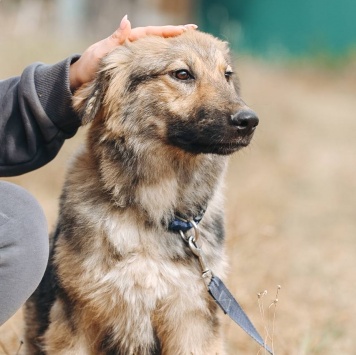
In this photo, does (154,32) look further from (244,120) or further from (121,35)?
(244,120)

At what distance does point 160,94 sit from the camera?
3.13m

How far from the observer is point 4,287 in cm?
252

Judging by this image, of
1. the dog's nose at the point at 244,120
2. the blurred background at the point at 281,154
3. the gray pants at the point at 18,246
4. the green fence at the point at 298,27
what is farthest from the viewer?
the green fence at the point at 298,27

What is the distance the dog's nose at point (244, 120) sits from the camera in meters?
2.91

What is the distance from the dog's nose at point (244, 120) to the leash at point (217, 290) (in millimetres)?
454

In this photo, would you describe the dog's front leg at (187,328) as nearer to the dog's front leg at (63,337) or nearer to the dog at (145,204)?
the dog at (145,204)

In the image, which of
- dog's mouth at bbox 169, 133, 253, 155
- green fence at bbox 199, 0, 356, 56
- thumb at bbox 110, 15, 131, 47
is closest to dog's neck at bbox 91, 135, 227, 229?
dog's mouth at bbox 169, 133, 253, 155

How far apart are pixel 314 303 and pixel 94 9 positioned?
11.3m

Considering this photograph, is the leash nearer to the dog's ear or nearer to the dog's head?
the dog's head

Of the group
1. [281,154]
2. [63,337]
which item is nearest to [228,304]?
[63,337]

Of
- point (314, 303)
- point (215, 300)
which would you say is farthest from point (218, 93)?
point (314, 303)

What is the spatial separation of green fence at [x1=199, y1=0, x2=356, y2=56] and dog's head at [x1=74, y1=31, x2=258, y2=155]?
41.7 ft

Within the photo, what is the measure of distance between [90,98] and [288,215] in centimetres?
461

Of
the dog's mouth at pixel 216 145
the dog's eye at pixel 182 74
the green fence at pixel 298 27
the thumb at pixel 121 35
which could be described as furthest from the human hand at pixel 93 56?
the green fence at pixel 298 27
